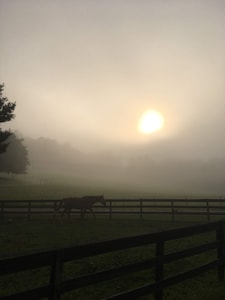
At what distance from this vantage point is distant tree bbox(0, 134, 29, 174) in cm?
7661

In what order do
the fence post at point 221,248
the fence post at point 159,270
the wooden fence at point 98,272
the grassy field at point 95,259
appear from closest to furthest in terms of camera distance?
the wooden fence at point 98,272 < the fence post at point 159,270 < the grassy field at point 95,259 < the fence post at point 221,248

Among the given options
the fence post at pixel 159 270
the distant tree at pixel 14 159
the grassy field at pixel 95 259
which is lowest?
the grassy field at pixel 95 259

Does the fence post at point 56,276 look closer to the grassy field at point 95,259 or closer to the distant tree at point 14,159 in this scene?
the grassy field at point 95,259

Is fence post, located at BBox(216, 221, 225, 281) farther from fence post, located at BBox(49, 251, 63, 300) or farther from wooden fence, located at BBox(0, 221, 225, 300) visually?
fence post, located at BBox(49, 251, 63, 300)

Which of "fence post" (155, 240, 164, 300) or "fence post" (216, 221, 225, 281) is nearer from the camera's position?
"fence post" (155, 240, 164, 300)

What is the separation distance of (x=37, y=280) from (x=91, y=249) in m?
4.36

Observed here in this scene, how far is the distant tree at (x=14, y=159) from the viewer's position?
76.6m

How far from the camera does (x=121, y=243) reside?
5652mm

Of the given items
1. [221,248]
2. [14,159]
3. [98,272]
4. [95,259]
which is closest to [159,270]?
[98,272]

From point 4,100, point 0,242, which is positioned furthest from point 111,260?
point 4,100

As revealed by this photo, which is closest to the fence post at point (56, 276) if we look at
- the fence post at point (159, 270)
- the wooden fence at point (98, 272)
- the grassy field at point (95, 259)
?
the wooden fence at point (98, 272)

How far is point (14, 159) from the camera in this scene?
80750mm

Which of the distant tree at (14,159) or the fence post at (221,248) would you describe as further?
the distant tree at (14,159)

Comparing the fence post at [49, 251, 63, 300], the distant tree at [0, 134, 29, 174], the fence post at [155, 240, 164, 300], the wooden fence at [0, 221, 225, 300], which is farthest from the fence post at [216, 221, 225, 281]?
the distant tree at [0, 134, 29, 174]
